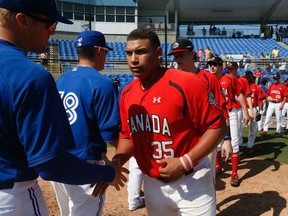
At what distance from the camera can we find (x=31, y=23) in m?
1.52

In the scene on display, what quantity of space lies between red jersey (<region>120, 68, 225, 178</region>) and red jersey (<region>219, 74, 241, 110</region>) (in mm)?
4028

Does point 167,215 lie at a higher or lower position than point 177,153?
lower

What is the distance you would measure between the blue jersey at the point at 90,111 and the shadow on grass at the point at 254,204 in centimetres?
279

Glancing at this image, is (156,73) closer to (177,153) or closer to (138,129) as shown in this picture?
(138,129)

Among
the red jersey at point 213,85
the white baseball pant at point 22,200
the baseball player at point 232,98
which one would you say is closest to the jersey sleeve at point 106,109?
the white baseball pant at point 22,200

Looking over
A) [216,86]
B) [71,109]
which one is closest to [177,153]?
[71,109]

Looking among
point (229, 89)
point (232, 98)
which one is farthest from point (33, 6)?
point (232, 98)

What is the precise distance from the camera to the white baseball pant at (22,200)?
1541 mm

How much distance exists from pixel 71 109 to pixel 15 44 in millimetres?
1240

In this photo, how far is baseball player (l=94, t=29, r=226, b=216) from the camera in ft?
7.53

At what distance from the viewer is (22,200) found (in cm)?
161

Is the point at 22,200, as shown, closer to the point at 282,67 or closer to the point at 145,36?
the point at 145,36

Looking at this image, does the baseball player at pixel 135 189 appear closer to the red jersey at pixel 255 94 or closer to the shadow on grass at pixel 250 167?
the shadow on grass at pixel 250 167

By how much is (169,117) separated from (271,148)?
7597mm
